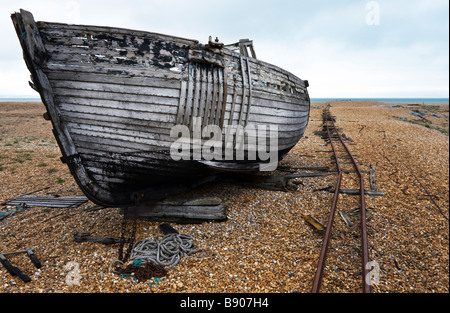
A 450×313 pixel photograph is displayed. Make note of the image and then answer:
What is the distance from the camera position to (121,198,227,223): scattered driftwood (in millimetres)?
5887

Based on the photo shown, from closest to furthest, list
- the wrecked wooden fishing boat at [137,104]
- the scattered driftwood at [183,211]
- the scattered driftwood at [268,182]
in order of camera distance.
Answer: the wrecked wooden fishing boat at [137,104]
the scattered driftwood at [183,211]
the scattered driftwood at [268,182]

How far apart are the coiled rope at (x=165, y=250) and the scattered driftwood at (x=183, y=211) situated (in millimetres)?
684

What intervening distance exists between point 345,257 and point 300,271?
3.24 feet

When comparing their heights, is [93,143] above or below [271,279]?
above

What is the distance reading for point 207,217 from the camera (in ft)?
19.2

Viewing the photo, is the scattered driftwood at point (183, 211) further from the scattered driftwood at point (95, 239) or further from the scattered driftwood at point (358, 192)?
the scattered driftwood at point (358, 192)

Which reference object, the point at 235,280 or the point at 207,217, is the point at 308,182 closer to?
the point at 207,217

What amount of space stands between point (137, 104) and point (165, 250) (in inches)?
111

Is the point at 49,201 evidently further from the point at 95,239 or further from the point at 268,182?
the point at 268,182

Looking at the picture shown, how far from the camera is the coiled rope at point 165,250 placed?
4609 millimetres

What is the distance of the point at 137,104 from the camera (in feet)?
15.9

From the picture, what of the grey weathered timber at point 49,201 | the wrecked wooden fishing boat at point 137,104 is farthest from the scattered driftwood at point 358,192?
A: the grey weathered timber at point 49,201

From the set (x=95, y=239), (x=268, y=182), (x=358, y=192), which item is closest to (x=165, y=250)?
(x=95, y=239)

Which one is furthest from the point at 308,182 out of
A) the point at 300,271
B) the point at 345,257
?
the point at 300,271
